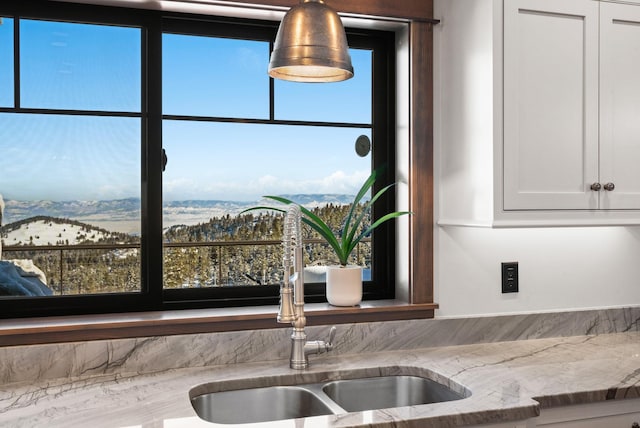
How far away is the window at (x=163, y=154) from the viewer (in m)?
2.05

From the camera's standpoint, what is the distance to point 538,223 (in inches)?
79.0

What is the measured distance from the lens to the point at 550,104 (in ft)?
6.67

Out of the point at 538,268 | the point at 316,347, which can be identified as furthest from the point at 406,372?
the point at 538,268

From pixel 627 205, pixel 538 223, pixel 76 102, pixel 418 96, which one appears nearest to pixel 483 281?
pixel 538 223

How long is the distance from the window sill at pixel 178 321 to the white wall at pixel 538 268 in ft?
0.51

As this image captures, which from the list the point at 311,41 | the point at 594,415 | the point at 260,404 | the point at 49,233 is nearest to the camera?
the point at 311,41

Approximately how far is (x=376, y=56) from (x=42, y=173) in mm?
1252

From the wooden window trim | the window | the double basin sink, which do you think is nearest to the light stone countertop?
the double basin sink

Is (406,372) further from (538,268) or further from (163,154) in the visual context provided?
(163,154)

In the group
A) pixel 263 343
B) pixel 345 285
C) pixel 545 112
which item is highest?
pixel 545 112

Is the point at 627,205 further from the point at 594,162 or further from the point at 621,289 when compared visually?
the point at 621,289

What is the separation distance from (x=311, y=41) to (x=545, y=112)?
0.95 metres

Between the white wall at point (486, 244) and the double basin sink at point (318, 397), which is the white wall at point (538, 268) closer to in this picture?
the white wall at point (486, 244)

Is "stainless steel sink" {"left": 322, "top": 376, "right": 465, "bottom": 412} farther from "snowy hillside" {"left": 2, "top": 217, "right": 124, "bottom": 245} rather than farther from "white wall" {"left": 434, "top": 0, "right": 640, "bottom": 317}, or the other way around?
"snowy hillside" {"left": 2, "top": 217, "right": 124, "bottom": 245}
